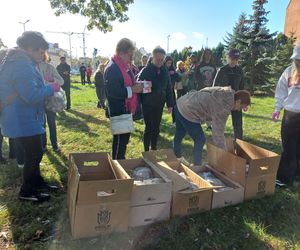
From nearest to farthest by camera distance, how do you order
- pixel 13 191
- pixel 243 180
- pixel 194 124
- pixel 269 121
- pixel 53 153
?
1. pixel 243 180
2. pixel 13 191
3. pixel 194 124
4. pixel 53 153
5. pixel 269 121

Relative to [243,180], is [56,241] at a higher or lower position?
lower

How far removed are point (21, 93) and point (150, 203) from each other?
1.73 m

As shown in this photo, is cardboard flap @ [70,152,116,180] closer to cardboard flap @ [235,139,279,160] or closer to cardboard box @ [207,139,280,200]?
cardboard box @ [207,139,280,200]

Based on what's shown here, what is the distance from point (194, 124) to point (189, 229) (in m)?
1.57

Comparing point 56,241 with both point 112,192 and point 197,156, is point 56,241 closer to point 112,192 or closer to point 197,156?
point 112,192

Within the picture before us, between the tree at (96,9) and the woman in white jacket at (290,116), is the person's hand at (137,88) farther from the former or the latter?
the tree at (96,9)

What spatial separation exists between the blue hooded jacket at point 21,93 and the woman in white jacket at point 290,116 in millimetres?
3013

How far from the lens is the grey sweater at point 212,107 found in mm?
3732

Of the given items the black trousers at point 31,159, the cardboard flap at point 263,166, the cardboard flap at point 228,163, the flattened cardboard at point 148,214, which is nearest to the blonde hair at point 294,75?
the cardboard flap at point 263,166

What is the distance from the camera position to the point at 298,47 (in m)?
3.94

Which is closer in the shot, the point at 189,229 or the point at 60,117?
the point at 189,229

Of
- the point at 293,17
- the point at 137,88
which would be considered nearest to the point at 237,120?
the point at 137,88

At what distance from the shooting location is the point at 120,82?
160 inches

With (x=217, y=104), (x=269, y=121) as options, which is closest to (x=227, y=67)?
(x=217, y=104)
